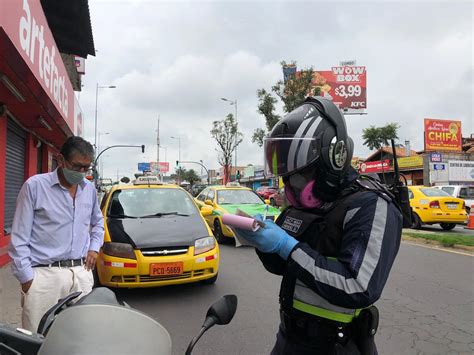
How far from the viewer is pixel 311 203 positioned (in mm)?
1697

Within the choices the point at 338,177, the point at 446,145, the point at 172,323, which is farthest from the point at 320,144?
the point at 446,145

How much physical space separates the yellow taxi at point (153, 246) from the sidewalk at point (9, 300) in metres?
1.03

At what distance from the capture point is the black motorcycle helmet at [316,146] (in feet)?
5.50

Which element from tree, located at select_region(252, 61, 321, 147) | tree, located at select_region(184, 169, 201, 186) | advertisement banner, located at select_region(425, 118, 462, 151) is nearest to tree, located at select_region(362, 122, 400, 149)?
advertisement banner, located at select_region(425, 118, 462, 151)

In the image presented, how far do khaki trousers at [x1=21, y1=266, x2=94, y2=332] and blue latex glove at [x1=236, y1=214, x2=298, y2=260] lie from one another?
68.2 inches

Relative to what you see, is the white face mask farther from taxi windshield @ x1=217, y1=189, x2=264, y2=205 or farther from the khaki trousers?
taxi windshield @ x1=217, y1=189, x2=264, y2=205

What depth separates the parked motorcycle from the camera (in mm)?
1098

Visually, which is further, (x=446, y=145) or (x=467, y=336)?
(x=446, y=145)

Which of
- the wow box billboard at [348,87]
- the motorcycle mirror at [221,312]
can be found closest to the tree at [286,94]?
the wow box billboard at [348,87]

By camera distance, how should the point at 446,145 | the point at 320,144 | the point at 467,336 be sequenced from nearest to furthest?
the point at 320,144
the point at 467,336
the point at 446,145

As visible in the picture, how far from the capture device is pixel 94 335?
111 cm

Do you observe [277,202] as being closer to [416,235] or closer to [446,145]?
[416,235]

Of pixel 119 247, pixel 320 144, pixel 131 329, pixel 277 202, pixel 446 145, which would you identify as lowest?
pixel 119 247

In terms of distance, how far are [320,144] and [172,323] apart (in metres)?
3.37
